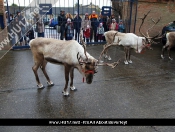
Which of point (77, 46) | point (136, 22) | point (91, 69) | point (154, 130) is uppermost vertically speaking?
point (136, 22)

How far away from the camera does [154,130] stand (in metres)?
3.08

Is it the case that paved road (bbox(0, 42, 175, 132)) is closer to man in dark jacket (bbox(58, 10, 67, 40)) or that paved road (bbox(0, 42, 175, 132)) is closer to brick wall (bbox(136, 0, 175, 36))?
man in dark jacket (bbox(58, 10, 67, 40))

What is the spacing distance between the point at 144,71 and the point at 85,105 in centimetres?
307

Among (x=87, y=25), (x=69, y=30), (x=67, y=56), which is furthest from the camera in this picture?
(x=87, y=25)

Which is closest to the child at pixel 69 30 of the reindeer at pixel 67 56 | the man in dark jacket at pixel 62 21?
the man in dark jacket at pixel 62 21

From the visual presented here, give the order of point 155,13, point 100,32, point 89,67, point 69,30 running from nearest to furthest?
Result: 1. point 89,67
2. point 69,30
3. point 100,32
4. point 155,13

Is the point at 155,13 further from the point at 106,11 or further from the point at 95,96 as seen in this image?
the point at 95,96

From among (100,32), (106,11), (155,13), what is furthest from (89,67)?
(155,13)

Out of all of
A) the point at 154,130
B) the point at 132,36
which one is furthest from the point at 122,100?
the point at 132,36

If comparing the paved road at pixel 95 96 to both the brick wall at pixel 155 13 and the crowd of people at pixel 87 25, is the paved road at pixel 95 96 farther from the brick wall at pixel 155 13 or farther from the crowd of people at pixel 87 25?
the brick wall at pixel 155 13

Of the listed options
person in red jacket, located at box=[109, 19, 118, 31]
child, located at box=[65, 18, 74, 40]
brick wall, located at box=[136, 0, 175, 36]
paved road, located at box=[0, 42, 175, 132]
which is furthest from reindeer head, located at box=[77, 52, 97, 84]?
brick wall, located at box=[136, 0, 175, 36]

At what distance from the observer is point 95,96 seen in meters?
4.26

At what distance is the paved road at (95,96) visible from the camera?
11.5 ft

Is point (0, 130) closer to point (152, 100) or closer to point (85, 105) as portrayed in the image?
point (85, 105)
